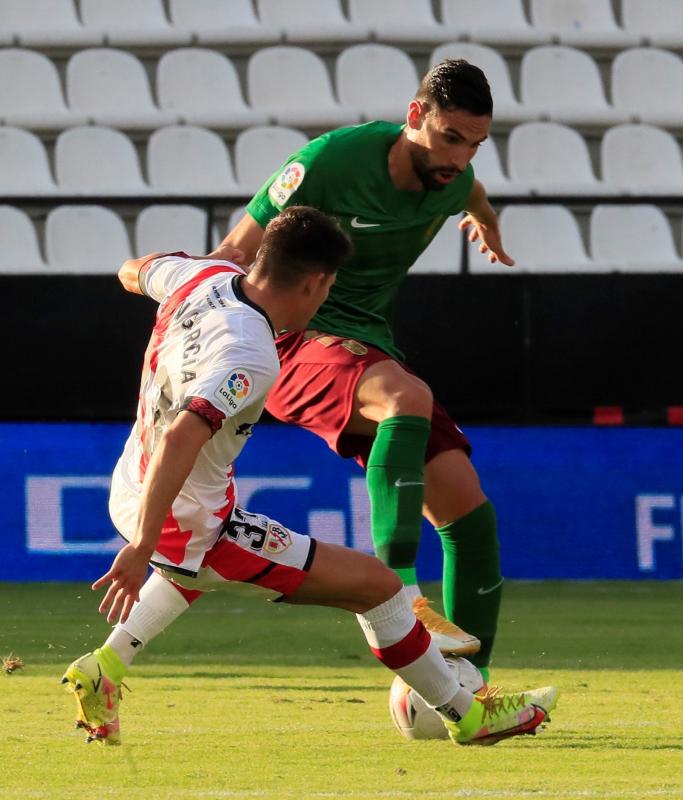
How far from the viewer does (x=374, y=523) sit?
431 centimetres

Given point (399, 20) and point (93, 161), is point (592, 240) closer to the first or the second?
point (399, 20)

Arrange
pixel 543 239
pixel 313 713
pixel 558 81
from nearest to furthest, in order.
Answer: pixel 313 713 < pixel 543 239 < pixel 558 81

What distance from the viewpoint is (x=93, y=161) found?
10.9 metres

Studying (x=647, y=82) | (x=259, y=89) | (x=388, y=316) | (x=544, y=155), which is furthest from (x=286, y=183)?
(x=647, y=82)

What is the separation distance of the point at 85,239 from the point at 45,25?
2.80 meters

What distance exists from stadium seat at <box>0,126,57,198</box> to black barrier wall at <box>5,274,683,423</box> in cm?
253

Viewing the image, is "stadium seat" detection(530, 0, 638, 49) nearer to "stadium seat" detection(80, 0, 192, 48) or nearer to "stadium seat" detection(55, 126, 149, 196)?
"stadium seat" detection(80, 0, 192, 48)

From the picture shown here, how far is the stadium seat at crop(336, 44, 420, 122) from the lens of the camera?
11.5 m

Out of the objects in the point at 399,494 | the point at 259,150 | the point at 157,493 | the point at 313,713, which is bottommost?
the point at 313,713

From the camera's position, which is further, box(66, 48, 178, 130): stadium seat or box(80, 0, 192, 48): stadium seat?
box(80, 0, 192, 48): stadium seat

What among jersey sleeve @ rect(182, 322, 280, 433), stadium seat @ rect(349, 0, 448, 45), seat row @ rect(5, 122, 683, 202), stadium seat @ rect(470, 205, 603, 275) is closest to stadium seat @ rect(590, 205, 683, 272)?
stadium seat @ rect(470, 205, 603, 275)

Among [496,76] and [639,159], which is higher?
[496,76]

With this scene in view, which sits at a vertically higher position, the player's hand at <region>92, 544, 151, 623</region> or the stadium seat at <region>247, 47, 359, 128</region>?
the stadium seat at <region>247, 47, 359, 128</region>

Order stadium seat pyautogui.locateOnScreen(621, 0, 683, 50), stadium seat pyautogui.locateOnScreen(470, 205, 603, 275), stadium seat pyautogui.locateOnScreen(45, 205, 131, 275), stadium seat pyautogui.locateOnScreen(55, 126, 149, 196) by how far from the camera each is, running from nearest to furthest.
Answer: stadium seat pyautogui.locateOnScreen(45, 205, 131, 275)
stadium seat pyautogui.locateOnScreen(470, 205, 603, 275)
stadium seat pyautogui.locateOnScreen(55, 126, 149, 196)
stadium seat pyautogui.locateOnScreen(621, 0, 683, 50)
